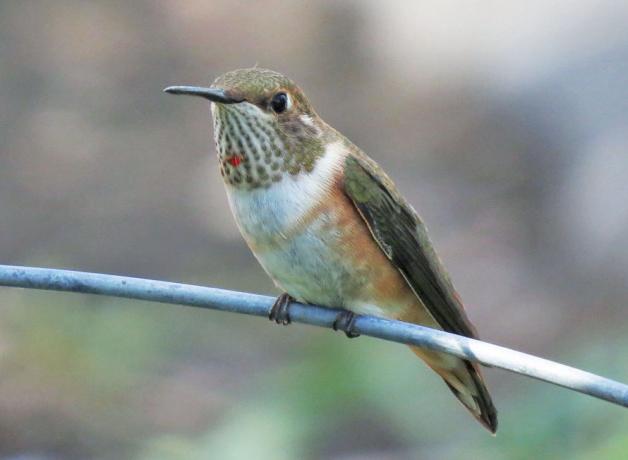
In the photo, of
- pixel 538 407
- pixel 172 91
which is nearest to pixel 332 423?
pixel 538 407

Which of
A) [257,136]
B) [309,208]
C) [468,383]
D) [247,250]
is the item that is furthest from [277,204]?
[247,250]

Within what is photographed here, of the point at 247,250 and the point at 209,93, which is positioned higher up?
the point at 209,93

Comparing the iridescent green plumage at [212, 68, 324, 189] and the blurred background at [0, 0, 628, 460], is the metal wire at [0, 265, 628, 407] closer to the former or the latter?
the iridescent green plumage at [212, 68, 324, 189]

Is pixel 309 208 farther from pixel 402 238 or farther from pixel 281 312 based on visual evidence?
pixel 402 238

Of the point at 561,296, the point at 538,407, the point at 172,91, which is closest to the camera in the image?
the point at 172,91

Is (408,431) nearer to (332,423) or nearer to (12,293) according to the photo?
(332,423)

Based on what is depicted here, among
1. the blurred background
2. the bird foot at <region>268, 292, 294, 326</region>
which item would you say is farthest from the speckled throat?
the blurred background

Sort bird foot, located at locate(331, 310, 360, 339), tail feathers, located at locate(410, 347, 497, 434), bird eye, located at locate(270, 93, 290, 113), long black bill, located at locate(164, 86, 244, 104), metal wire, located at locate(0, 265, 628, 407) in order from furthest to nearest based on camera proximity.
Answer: tail feathers, located at locate(410, 347, 497, 434), bird eye, located at locate(270, 93, 290, 113), bird foot, located at locate(331, 310, 360, 339), long black bill, located at locate(164, 86, 244, 104), metal wire, located at locate(0, 265, 628, 407)
